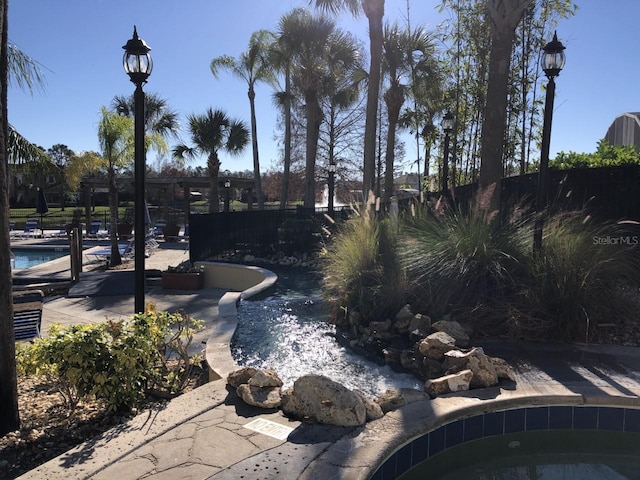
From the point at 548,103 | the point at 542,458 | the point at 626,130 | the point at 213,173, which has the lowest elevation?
the point at 542,458

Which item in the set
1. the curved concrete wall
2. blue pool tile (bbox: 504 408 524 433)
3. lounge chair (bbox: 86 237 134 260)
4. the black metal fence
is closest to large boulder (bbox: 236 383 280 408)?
the curved concrete wall

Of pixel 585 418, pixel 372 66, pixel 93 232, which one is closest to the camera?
pixel 585 418

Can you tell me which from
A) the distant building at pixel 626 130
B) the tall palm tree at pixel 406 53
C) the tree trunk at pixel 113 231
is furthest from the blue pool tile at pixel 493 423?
the distant building at pixel 626 130

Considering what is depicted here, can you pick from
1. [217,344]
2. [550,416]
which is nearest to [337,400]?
[550,416]

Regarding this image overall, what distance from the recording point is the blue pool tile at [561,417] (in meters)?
3.34

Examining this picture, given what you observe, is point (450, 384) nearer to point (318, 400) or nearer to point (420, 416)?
point (420, 416)

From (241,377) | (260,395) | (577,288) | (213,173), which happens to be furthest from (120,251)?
(577,288)

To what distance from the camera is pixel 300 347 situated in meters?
5.01

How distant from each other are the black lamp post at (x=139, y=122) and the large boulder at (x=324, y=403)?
208 centimetres

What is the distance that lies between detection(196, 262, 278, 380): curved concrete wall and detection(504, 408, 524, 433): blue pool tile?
2093 mm

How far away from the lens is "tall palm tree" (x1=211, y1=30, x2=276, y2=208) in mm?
A: 21922

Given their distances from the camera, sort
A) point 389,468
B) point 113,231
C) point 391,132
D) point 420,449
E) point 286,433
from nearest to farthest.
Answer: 1. point 389,468
2. point 286,433
3. point 420,449
4. point 113,231
5. point 391,132

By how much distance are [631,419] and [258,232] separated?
437 inches

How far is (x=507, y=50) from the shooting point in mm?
7539
